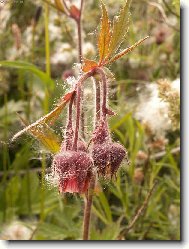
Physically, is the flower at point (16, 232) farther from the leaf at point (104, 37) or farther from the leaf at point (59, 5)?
the leaf at point (104, 37)


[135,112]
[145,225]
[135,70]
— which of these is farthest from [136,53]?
[145,225]

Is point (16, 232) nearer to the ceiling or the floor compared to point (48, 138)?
nearer to the floor

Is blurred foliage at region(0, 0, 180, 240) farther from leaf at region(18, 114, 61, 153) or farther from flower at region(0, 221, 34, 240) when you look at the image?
leaf at region(18, 114, 61, 153)

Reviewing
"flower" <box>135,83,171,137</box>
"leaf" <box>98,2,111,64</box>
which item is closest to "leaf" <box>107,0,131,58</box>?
"leaf" <box>98,2,111,64</box>

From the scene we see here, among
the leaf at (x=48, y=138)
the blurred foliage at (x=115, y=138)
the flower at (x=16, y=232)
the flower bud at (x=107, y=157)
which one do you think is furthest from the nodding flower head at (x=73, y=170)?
the flower at (x=16, y=232)

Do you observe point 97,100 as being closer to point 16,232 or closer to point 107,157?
point 107,157

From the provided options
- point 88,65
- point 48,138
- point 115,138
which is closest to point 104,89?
point 88,65
